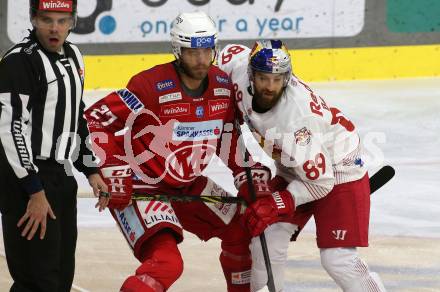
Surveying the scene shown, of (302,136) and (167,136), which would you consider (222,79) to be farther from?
(302,136)

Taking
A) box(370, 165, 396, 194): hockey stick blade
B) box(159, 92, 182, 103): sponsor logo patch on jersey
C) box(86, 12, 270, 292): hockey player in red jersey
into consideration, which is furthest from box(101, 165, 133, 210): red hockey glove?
box(370, 165, 396, 194): hockey stick blade

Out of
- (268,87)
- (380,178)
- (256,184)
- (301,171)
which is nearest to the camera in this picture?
(268,87)

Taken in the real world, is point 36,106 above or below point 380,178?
above

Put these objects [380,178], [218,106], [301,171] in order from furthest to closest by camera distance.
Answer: [380,178], [218,106], [301,171]

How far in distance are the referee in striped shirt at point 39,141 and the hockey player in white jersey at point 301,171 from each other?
86 cm

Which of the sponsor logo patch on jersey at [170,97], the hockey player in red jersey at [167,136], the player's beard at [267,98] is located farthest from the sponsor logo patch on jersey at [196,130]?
the player's beard at [267,98]

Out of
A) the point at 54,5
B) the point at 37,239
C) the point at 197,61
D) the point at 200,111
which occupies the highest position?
the point at 54,5

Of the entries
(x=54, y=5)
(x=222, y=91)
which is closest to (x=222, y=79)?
(x=222, y=91)

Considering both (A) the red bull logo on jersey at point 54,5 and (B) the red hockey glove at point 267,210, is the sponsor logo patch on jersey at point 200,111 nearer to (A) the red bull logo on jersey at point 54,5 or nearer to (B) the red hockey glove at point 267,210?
(B) the red hockey glove at point 267,210

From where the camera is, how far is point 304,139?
493 centimetres

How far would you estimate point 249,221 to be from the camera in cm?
504

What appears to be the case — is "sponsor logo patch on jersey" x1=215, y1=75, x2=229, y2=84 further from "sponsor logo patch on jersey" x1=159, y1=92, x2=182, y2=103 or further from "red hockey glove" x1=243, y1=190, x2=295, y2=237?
"red hockey glove" x1=243, y1=190, x2=295, y2=237

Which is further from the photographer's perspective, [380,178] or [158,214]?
[380,178]

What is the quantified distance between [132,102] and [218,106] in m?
0.38
